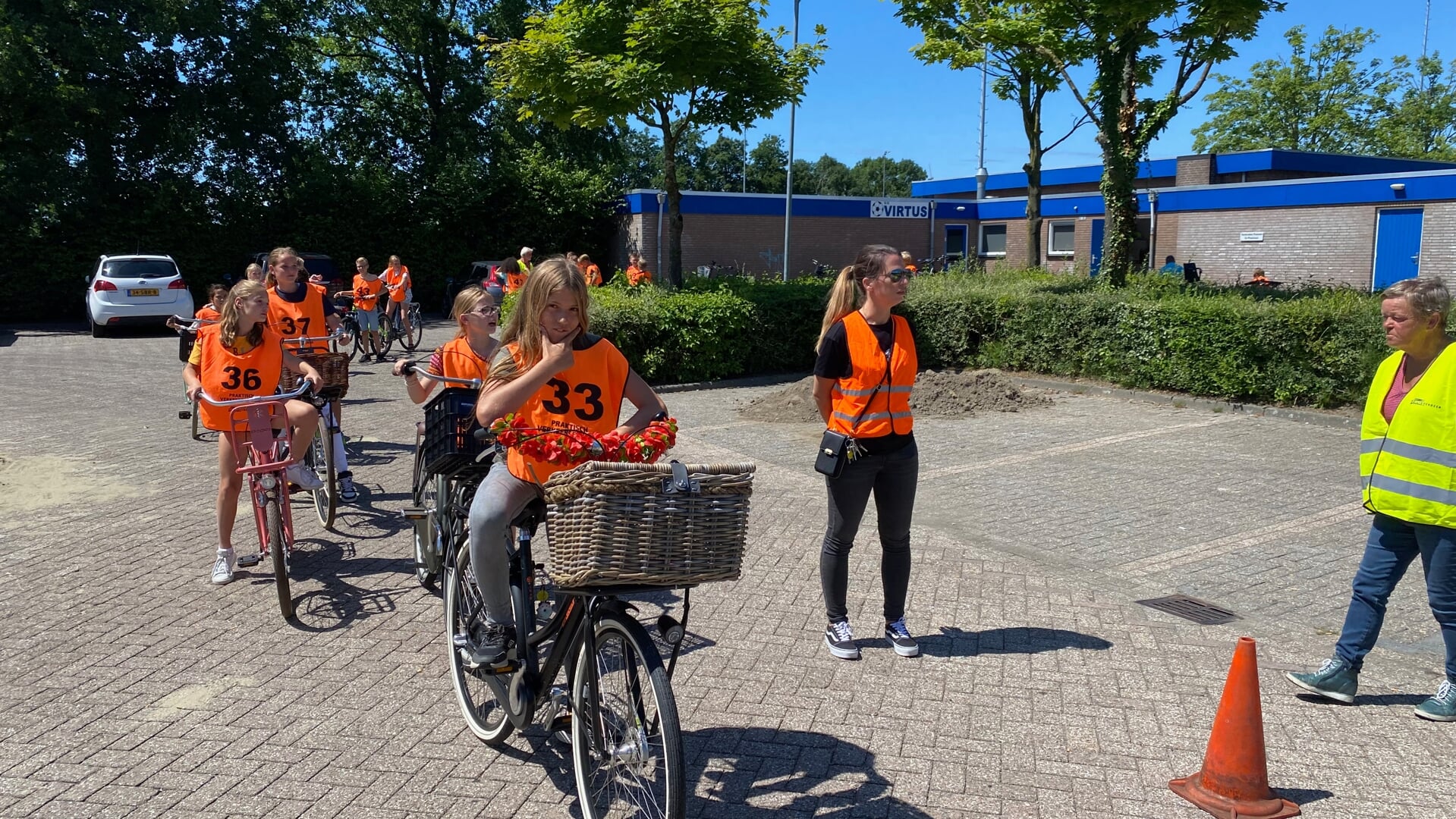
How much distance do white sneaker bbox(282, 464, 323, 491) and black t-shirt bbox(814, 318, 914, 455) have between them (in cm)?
352

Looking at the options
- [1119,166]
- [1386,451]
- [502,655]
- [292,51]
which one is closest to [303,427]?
[502,655]

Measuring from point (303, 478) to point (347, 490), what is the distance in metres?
1.41

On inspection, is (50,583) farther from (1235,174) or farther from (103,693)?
(1235,174)

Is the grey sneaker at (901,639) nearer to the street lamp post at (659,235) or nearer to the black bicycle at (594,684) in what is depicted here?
the black bicycle at (594,684)

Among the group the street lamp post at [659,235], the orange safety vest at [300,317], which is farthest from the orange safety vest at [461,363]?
the street lamp post at [659,235]

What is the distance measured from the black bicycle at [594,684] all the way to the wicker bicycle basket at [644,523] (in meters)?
0.12

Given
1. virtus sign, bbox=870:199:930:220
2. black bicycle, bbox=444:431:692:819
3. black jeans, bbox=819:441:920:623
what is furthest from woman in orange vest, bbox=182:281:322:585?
virtus sign, bbox=870:199:930:220

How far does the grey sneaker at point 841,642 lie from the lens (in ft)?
16.9

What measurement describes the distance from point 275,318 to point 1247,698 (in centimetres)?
727

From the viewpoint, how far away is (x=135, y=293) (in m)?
22.0

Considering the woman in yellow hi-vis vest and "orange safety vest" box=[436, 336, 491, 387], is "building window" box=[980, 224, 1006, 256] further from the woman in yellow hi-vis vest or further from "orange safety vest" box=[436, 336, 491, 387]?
the woman in yellow hi-vis vest

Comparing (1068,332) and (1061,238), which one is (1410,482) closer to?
(1068,332)

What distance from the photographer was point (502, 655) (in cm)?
388

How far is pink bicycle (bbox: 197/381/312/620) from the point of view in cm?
561
